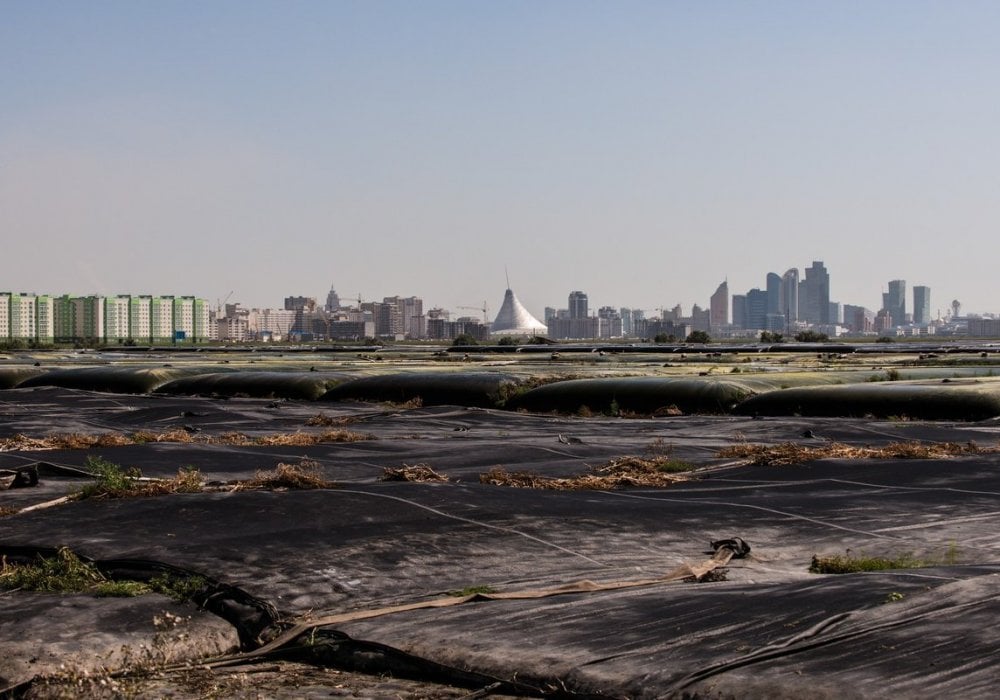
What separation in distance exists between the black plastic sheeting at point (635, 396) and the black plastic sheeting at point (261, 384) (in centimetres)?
803

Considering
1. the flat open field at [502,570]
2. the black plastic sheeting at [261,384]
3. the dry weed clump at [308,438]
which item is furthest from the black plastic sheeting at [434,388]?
the flat open field at [502,570]

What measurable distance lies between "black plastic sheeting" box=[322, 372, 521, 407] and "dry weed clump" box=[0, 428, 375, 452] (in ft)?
30.1

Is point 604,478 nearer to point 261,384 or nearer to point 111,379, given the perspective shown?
point 261,384

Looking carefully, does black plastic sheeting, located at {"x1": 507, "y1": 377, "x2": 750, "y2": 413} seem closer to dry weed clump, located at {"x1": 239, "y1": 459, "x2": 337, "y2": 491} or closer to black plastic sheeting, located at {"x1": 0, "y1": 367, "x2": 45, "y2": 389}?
dry weed clump, located at {"x1": 239, "y1": 459, "x2": 337, "y2": 491}

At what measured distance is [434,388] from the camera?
3244 cm

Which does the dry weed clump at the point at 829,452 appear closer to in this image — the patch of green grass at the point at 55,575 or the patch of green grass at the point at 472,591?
the patch of green grass at the point at 472,591

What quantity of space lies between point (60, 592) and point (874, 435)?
16664mm

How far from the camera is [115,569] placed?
9.22 metres

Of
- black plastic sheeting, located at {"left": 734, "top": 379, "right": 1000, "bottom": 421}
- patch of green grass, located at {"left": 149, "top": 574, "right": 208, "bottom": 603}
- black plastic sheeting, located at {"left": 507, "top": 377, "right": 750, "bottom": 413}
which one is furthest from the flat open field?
black plastic sheeting, located at {"left": 507, "top": 377, "right": 750, "bottom": 413}

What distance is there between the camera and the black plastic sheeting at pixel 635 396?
94.2 ft

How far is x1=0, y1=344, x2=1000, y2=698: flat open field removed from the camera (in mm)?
6613

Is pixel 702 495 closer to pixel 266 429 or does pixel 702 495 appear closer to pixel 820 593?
pixel 820 593

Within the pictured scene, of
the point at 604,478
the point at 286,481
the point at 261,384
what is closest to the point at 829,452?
the point at 604,478

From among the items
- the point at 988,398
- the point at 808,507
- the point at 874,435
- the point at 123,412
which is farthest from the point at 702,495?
the point at 123,412
